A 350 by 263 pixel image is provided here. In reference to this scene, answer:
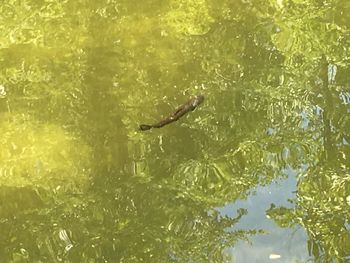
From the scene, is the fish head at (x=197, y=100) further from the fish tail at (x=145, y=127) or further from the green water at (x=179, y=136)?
the fish tail at (x=145, y=127)

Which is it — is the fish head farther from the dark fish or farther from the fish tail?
the fish tail

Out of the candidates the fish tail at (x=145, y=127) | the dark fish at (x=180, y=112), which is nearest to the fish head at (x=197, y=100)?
the dark fish at (x=180, y=112)

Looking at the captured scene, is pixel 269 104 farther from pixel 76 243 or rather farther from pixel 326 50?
pixel 76 243

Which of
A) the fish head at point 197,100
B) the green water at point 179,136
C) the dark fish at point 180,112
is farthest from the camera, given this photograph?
the fish head at point 197,100

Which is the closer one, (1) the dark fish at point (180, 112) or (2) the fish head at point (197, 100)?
(1) the dark fish at point (180, 112)

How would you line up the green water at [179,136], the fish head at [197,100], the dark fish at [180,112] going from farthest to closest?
the fish head at [197,100] < the dark fish at [180,112] < the green water at [179,136]

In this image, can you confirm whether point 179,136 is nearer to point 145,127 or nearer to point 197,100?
point 145,127

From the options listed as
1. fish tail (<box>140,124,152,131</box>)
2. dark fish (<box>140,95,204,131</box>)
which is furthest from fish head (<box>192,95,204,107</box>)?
fish tail (<box>140,124,152,131</box>)
